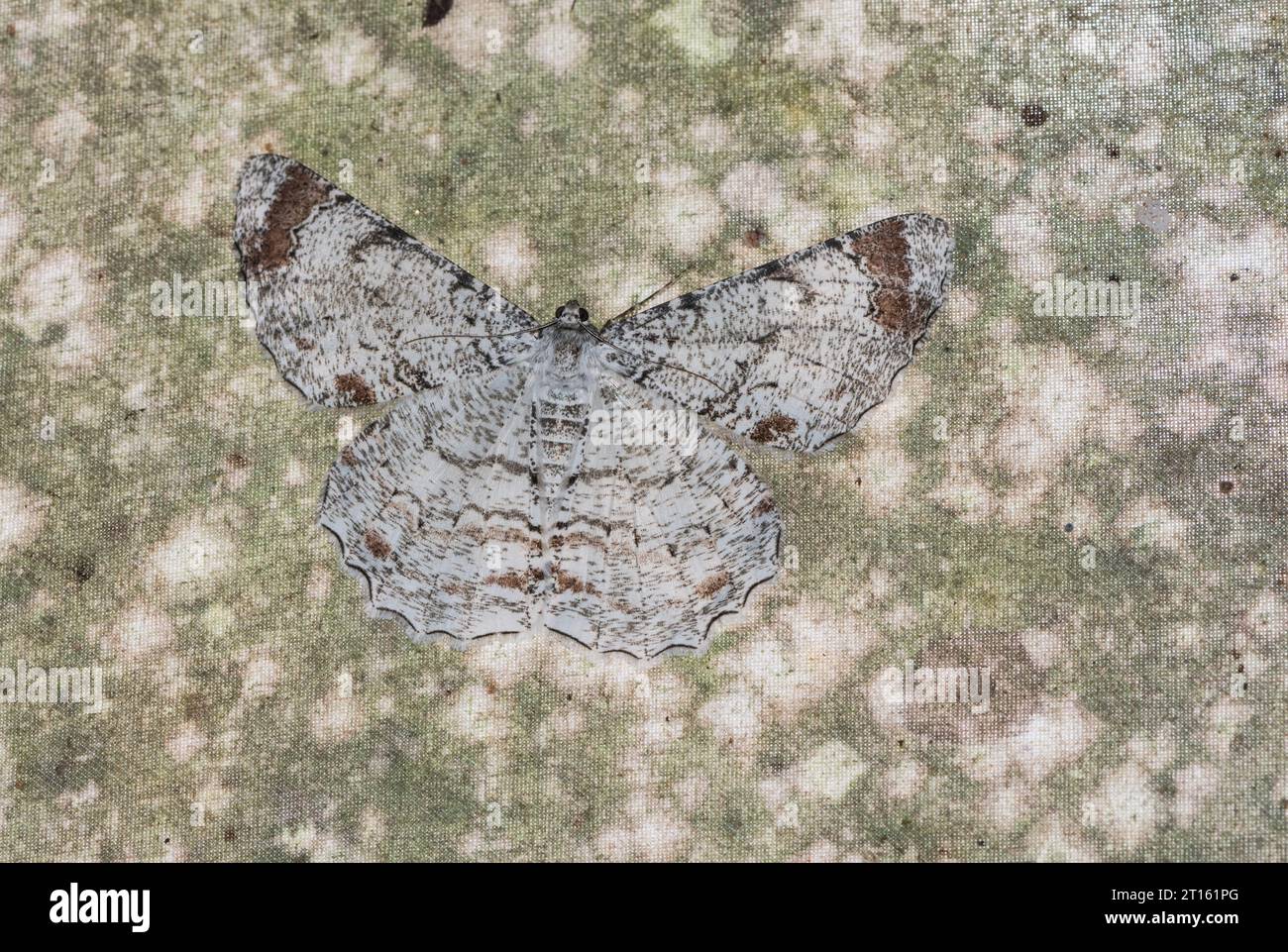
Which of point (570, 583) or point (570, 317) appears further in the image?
point (570, 583)

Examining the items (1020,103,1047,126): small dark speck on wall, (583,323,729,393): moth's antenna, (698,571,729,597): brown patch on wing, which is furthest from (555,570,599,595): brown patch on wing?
(1020,103,1047,126): small dark speck on wall

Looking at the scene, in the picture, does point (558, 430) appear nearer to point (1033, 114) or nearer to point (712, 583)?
point (712, 583)

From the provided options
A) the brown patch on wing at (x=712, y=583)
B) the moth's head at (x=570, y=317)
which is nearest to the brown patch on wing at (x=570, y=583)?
the brown patch on wing at (x=712, y=583)

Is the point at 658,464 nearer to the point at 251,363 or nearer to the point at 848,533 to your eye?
the point at 848,533

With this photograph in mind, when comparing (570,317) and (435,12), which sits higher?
(435,12)

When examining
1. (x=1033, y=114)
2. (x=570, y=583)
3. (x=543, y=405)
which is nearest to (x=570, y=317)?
(x=543, y=405)

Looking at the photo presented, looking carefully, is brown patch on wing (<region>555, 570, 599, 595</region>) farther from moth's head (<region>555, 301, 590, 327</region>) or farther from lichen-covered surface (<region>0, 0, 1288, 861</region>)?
moth's head (<region>555, 301, 590, 327</region>)

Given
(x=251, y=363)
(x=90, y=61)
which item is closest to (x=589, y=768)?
(x=251, y=363)
